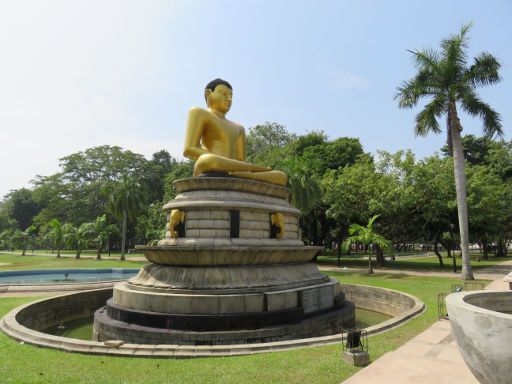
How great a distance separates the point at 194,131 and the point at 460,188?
15.4 m

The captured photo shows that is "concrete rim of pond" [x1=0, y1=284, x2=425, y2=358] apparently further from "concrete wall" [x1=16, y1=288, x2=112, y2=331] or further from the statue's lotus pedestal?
"concrete wall" [x1=16, y1=288, x2=112, y2=331]

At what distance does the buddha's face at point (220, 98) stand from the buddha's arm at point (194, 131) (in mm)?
1125

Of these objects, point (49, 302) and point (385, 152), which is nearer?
point (49, 302)

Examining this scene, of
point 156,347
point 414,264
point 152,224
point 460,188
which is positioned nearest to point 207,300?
point 156,347

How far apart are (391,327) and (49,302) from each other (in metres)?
11.8

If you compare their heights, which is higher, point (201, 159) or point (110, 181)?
point (110, 181)

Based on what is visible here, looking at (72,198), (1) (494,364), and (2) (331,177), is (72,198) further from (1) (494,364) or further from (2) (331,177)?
(1) (494,364)

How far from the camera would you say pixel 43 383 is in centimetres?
662

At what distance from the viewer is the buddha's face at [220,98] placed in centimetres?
1700

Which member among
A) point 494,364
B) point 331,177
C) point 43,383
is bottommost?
point 43,383

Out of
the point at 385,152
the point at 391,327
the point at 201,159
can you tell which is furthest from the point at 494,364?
the point at 385,152

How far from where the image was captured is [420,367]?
6.62 m

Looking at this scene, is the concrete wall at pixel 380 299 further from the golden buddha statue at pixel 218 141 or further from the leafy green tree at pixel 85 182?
the leafy green tree at pixel 85 182

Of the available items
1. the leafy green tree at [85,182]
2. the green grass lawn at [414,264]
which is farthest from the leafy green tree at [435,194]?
the leafy green tree at [85,182]
